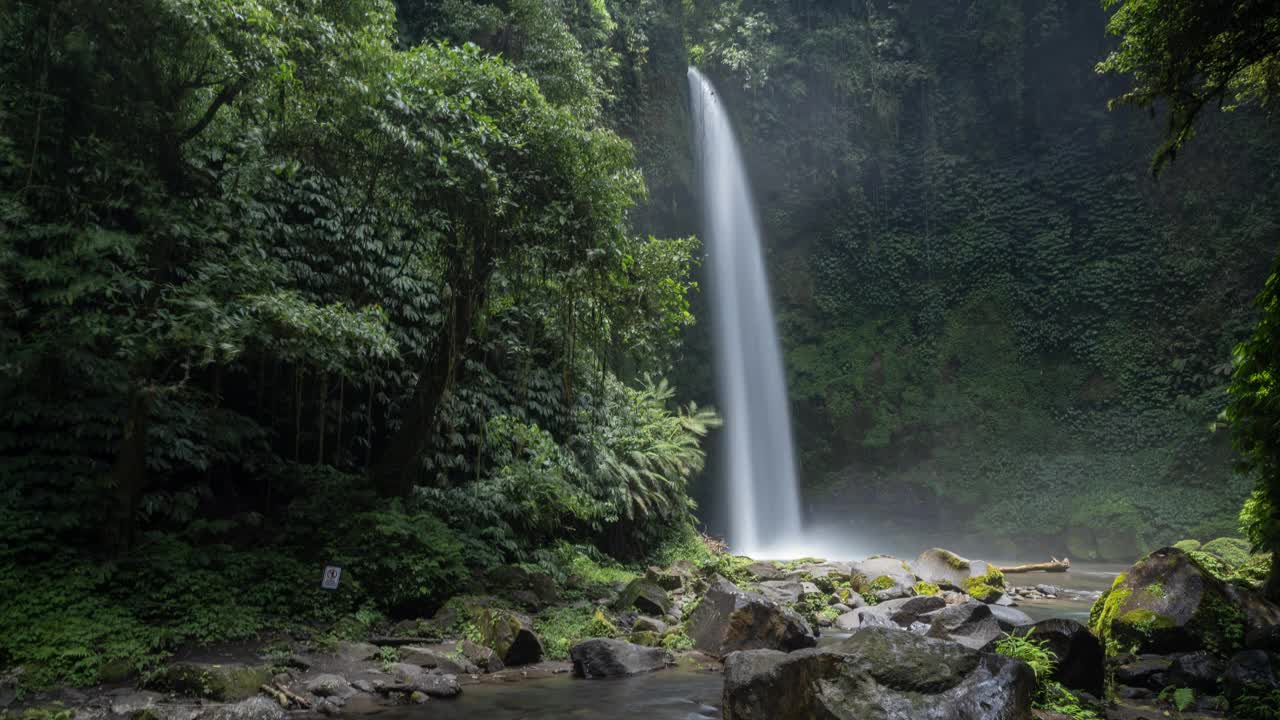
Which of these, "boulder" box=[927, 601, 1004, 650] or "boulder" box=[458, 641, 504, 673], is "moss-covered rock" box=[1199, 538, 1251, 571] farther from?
"boulder" box=[458, 641, 504, 673]

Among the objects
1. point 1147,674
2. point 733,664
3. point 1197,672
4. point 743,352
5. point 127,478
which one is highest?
point 743,352

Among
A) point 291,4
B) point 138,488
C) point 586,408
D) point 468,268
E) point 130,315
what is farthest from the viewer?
point 586,408

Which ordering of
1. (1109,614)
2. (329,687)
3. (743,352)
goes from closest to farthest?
(329,687) → (1109,614) → (743,352)


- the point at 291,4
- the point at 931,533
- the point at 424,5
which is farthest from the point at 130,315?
the point at 931,533

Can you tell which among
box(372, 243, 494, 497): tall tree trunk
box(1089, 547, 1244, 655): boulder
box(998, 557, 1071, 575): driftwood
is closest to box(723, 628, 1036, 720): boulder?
box(1089, 547, 1244, 655): boulder

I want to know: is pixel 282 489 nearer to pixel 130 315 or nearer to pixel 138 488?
pixel 138 488

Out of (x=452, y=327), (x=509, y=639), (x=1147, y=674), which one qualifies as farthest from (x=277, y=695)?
(x=1147, y=674)

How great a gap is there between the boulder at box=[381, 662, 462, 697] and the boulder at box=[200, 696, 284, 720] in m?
0.87

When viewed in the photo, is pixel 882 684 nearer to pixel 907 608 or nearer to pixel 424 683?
pixel 424 683

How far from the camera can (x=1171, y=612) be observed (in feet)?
23.0

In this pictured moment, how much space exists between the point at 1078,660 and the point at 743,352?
56.5ft

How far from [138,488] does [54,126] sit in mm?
3316

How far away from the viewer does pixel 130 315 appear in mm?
6629

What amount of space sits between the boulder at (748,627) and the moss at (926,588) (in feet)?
13.4
